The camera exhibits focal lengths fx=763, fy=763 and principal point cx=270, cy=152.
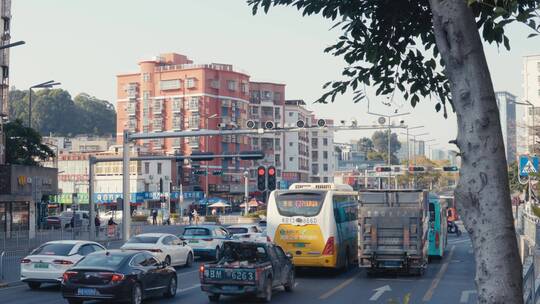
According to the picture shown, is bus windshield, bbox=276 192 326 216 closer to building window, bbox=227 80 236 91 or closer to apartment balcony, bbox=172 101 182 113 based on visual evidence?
apartment balcony, bbox=172 101 182 113

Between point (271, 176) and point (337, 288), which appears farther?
point (271, 176)

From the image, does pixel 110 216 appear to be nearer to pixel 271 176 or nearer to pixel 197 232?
pixel 197 232

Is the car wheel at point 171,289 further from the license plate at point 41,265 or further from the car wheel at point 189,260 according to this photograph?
the car wheel at point 189,260

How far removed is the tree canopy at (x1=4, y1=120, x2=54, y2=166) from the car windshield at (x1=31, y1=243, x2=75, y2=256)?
140ft

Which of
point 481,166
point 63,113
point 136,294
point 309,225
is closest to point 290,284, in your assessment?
point 309,225

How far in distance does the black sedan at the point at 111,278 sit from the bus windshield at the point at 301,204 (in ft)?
27.6

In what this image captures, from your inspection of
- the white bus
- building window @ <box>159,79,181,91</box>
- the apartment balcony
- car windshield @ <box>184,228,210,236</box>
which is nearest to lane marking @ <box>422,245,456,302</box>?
the white bus

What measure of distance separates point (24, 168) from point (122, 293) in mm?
36077

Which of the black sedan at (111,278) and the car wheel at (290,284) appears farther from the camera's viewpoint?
the car wheel at (290,284)

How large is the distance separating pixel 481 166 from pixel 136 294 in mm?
13985

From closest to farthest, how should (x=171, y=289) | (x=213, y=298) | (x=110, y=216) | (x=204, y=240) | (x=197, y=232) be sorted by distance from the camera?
1. (x=213, y=298)
2. (x=171, y=289)
3. (x=204, y=240)
4. (x=197, y=232)
5. (x=110, y=216)

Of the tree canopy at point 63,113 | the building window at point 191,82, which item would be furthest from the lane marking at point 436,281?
the tree canopy at point 63,113

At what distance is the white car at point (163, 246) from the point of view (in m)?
28.3

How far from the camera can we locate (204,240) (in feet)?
116
